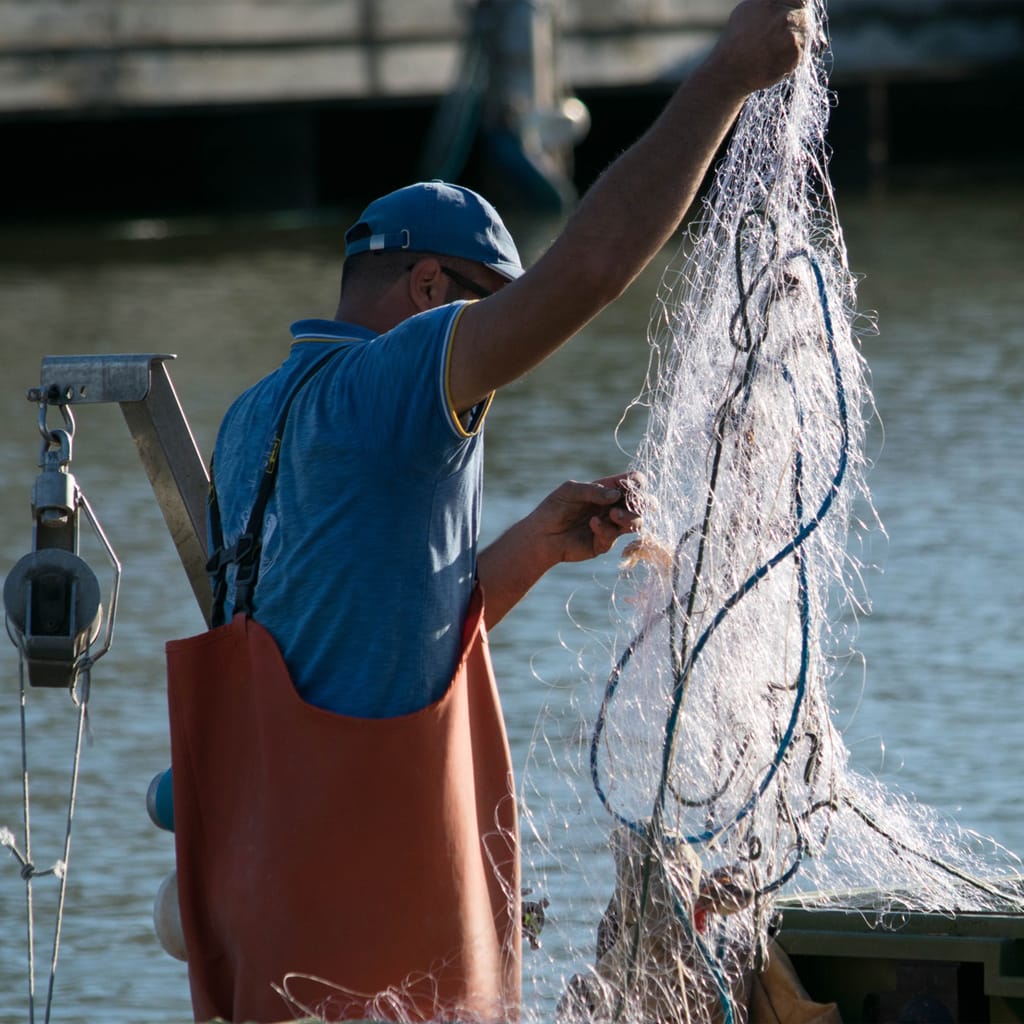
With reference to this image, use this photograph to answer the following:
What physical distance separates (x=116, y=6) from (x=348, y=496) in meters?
17.2

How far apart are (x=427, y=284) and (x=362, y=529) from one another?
0.40 meters

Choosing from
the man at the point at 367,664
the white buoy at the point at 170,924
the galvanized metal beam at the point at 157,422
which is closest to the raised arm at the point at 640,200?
the man at the point at 367,664

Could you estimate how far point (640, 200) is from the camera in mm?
2703

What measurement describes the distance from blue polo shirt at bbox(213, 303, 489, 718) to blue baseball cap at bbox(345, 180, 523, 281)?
6.3 inches

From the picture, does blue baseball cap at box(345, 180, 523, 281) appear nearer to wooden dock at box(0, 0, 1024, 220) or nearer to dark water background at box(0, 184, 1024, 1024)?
dark water background at box(0, 184, 1024, 1024)

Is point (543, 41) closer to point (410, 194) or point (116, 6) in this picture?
point (116, 6)

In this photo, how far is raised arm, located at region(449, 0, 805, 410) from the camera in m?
2.69

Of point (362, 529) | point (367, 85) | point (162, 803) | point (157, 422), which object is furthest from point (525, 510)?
point (367, 85)

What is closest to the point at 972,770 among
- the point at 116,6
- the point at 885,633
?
the point at 885,633

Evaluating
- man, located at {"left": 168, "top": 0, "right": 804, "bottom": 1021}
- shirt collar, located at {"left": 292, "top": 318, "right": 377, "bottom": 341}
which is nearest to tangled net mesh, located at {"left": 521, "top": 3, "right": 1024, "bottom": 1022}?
man, located at {"left": 168, "top": 0, "right": 804, "bottom": 1021}

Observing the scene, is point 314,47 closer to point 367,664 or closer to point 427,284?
point 427,284

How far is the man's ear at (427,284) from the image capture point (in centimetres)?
310

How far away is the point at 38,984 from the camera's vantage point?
17.3 feet

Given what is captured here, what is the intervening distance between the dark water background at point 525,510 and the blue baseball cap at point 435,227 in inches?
15.5
